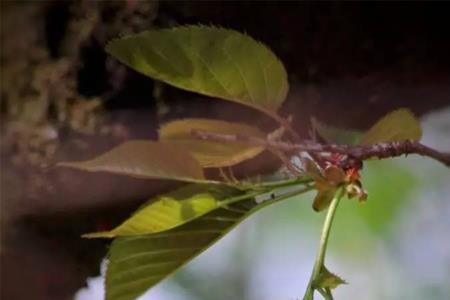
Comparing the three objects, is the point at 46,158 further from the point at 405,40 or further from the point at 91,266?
the point at 405,40

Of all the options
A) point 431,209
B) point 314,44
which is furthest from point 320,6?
point 431,209

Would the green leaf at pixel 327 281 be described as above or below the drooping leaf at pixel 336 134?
below

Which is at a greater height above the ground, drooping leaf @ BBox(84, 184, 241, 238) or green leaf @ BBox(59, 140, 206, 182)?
green leaf @ BBox(59, 140, 206, 182)

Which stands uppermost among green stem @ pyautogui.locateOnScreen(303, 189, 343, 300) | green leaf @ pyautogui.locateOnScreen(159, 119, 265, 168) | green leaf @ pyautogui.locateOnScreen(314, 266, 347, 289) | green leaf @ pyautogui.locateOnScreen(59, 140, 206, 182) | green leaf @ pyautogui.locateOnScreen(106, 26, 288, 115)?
green leaf @ pyautogui.locateOnScreen(106, 26, 288, 115)

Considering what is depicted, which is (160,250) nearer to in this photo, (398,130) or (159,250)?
(159,250)

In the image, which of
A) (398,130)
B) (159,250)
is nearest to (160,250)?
(159,250)

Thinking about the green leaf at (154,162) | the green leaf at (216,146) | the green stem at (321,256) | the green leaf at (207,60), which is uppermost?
the green leaf at (207,60)
